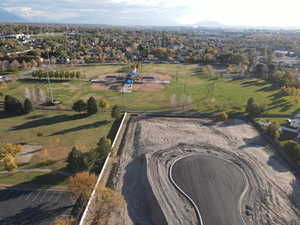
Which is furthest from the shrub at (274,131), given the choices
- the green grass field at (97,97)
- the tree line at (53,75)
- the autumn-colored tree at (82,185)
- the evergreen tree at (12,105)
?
the tree line at (53,75)

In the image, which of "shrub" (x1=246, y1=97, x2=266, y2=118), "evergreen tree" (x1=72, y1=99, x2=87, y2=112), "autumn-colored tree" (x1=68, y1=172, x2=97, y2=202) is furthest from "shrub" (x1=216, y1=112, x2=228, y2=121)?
"autumn-colored tree" (x1=68, y1=172, x2=97, y2=202)

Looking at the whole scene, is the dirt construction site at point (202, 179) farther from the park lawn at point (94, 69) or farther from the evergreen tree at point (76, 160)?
the park lawn at point (94, 69)

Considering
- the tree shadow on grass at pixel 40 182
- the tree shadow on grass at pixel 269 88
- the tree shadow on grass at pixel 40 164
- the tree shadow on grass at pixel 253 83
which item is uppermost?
the tree shadow on grass at pixel 253 83

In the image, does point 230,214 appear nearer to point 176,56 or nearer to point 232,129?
point 232,129

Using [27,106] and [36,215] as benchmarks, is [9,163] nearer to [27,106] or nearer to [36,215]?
[36,215]

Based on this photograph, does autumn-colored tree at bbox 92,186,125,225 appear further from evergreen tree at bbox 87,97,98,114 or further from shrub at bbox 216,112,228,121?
shrub at bbox 216,112,228,121

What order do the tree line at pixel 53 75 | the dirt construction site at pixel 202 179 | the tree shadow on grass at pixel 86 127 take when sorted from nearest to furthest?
1. the dirt construction site at pixel 202 179
2. the tree shadow on grass at pixel 86 127
3. the tree line at pixel 53 75
